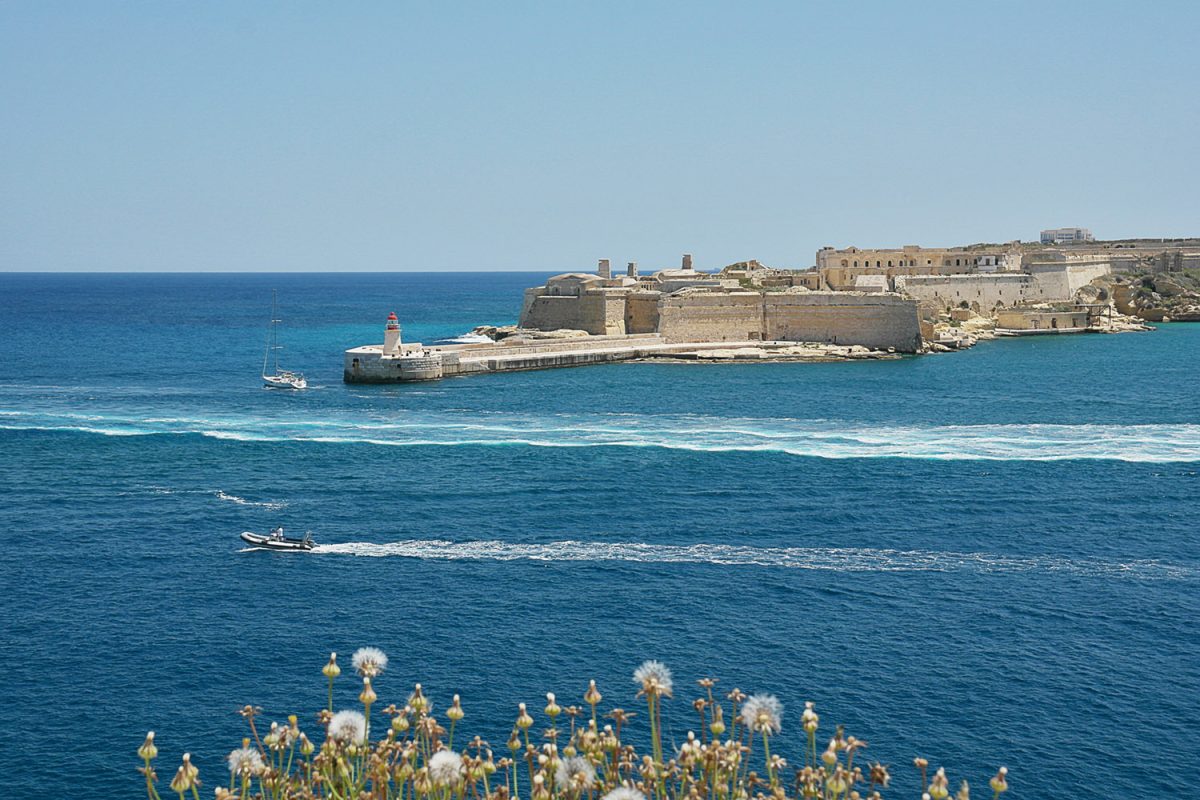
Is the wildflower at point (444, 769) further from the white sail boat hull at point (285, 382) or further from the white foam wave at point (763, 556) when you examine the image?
the white sail boat hull at point (285, 382)

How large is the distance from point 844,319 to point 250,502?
41.6 metres

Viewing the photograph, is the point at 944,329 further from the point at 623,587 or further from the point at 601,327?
the point at 623,587

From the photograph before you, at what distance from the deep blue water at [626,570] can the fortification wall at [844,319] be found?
17.9 metres

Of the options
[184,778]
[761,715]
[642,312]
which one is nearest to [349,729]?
[184,778]

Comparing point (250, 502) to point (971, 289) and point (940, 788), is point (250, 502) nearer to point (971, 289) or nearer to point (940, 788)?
point (940, 788)

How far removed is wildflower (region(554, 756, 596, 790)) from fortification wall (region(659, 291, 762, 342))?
58.0 meters

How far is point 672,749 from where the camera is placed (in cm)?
1538

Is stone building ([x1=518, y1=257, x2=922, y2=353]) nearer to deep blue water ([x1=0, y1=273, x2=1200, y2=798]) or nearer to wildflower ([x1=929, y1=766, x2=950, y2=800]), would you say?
deep blue water ([x1=0, y1=273, x2=1200, y2=798])

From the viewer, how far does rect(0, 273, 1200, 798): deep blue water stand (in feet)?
53.6

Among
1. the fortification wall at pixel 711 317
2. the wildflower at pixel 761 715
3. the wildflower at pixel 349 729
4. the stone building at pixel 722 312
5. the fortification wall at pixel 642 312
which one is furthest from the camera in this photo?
the fortification wall at pixel 642 312

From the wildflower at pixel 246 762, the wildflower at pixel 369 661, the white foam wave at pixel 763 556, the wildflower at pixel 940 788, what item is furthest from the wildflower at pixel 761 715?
the white foam wave at pixel 763 556

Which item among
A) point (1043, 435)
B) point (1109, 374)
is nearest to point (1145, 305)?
point (1109, 374)

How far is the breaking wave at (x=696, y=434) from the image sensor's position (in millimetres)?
34812

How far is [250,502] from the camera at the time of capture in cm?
2867
